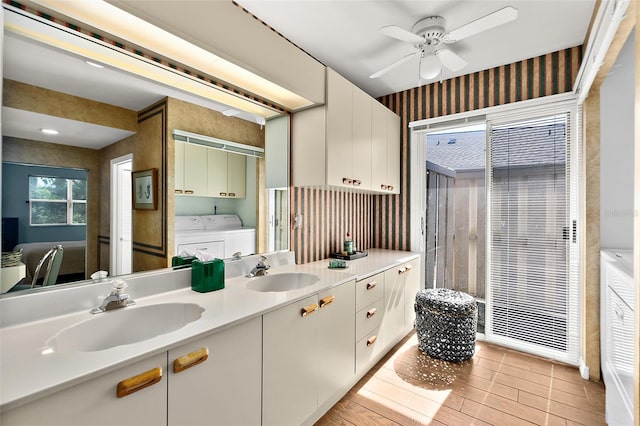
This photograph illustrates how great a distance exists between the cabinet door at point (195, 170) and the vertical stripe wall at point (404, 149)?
0.82 m

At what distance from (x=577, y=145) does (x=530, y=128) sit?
38cm

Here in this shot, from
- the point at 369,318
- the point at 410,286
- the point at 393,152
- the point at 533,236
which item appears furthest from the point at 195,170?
the point at 533,236

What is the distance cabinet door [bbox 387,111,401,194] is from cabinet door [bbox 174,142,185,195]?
2.05m

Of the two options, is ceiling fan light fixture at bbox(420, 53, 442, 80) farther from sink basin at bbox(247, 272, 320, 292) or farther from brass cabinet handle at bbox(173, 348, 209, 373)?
brass cabinet handle at bbox(173, 348, 209, 373)

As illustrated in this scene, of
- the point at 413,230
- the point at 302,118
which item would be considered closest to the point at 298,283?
the point at 302,118

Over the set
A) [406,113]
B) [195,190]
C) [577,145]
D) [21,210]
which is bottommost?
[21,210]

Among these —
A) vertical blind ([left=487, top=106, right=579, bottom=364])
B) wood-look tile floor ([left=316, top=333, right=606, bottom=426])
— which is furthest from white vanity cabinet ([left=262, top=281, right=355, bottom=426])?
vertical blind ([left=487, top=106, right=579, bottom=364])

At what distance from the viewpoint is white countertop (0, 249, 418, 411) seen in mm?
732

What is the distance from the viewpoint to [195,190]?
5.51 ft

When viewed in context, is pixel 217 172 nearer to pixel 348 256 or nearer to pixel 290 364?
pixel 290 364

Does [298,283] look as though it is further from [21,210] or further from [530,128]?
[530,128]

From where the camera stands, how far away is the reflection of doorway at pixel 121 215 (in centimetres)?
138

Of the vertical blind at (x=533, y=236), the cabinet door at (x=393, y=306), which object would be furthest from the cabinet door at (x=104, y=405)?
the vertical blind at (x=533, y=236)

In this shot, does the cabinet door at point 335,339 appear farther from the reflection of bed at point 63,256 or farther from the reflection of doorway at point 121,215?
the reflection of bed at point 63,256
